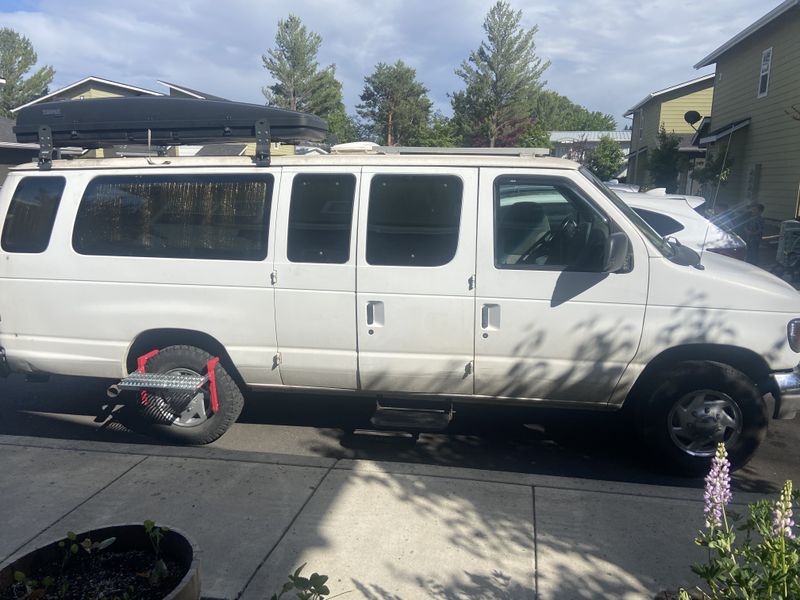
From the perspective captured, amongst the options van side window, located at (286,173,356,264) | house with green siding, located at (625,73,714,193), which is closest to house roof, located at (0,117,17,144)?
van side window, located at (286,173,356,264)

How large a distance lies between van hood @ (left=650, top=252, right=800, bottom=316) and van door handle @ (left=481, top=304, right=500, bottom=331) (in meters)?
0.99

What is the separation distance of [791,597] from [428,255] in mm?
2889

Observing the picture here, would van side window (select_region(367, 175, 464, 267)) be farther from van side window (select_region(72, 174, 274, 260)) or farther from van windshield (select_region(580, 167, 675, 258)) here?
van windshield (select_region(580, 167, 675, 258))

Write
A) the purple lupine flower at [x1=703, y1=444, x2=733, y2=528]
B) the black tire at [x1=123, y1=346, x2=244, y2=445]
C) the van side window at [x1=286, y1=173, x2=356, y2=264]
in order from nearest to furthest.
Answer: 1. the purple lupine flower at [x1=703, y1=444, x2=733, y2=528]
2. the van side window at [x1=286, y1=173, x2=356, y2=264]
3. the black tire at [x1=123, y1=346, x2=244, y2=445]

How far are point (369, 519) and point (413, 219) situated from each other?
1953 millimetres

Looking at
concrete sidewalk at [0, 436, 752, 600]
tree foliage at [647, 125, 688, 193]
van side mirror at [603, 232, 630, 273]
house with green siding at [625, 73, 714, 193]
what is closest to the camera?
concrete sidewalk at [0, 436, 752, 600]

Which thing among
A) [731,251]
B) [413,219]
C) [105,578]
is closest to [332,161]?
[413,219]

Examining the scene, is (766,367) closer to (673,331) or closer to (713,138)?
(673,331)

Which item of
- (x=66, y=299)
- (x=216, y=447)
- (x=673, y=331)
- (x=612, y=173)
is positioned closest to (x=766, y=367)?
(x=673, y=331)

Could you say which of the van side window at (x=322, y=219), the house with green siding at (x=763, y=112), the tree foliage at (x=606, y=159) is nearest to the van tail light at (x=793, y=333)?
the van side window at (x=322, y=219)

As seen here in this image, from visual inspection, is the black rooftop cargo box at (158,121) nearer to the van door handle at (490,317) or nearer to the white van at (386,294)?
the white van at (386,294)

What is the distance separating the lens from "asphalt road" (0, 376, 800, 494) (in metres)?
4.94

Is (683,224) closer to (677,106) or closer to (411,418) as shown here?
(411,418)

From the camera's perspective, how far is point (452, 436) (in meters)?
5.53
